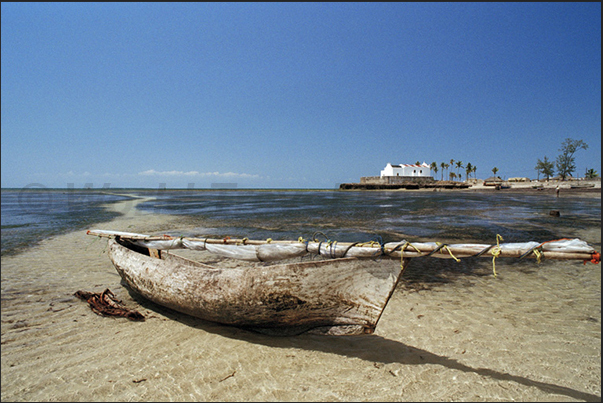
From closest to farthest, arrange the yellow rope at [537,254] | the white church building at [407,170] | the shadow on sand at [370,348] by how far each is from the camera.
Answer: the yellow rope at [537,254]
the shadow on sand at [370,348]
the white church building at [407,170]

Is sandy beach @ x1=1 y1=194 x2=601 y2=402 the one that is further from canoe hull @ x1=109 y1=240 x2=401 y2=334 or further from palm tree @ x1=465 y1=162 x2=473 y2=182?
palm tree @ x1=465 y1=162 x2=473 y2=182

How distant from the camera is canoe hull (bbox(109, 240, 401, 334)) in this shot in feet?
11.0

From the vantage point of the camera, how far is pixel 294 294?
348cm

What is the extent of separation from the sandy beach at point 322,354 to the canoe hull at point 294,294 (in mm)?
352

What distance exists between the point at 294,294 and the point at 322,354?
92 centimetres

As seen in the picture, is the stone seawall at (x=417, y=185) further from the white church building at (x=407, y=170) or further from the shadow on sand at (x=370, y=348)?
the shadow on sand at (x=370, y=348)

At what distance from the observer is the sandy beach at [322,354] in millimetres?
2900

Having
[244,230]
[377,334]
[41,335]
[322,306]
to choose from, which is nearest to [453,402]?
[377,334]

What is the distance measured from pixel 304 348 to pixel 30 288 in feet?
20.7

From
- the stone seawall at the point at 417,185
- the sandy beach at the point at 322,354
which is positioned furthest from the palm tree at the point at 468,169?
the sandy beach at the point at 322,354

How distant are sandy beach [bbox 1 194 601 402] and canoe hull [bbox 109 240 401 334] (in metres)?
0.35

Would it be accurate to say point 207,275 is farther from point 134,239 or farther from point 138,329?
point 134,239

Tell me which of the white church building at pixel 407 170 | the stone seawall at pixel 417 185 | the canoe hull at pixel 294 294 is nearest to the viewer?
the canoe hull at pixel 294 294

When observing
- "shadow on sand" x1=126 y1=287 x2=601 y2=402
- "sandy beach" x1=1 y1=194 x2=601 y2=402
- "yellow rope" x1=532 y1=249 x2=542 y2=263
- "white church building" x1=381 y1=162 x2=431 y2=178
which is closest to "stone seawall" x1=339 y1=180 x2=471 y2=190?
Answer: "white church building" x1=381 y1=162 x2=431 y2=178
